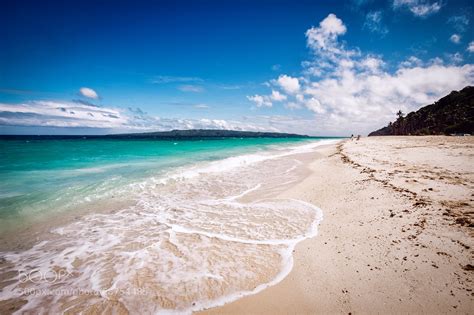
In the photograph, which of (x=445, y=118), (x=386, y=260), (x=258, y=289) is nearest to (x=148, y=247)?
(x=258, y=289)

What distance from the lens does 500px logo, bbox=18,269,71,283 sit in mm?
4738

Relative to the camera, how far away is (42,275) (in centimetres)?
492

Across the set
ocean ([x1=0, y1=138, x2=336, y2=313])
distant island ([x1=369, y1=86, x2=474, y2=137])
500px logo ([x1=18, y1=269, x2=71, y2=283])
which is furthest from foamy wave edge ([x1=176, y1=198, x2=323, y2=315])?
distant island ([x1=369, y1=86, x2=474, y2=137])

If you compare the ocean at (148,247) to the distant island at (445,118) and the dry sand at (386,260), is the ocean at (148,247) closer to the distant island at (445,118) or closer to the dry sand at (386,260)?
the dry sand at (386,260)

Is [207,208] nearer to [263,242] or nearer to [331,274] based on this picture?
[263,242]

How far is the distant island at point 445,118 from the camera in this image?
204 ft

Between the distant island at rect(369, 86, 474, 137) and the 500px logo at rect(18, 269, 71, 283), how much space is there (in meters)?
82.3

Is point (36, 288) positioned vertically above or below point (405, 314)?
below

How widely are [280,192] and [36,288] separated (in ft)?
30.1

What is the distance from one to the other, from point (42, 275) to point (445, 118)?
338ft

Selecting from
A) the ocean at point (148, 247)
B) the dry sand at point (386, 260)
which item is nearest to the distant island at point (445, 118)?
the dry sand at point (386, 260)

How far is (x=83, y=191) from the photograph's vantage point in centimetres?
1177

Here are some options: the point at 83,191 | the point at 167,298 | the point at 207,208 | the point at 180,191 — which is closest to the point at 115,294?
the point at 167,298

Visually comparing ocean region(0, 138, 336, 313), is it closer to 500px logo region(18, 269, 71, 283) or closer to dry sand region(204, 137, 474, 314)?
500px logo region(18, 269, 71, 283)
